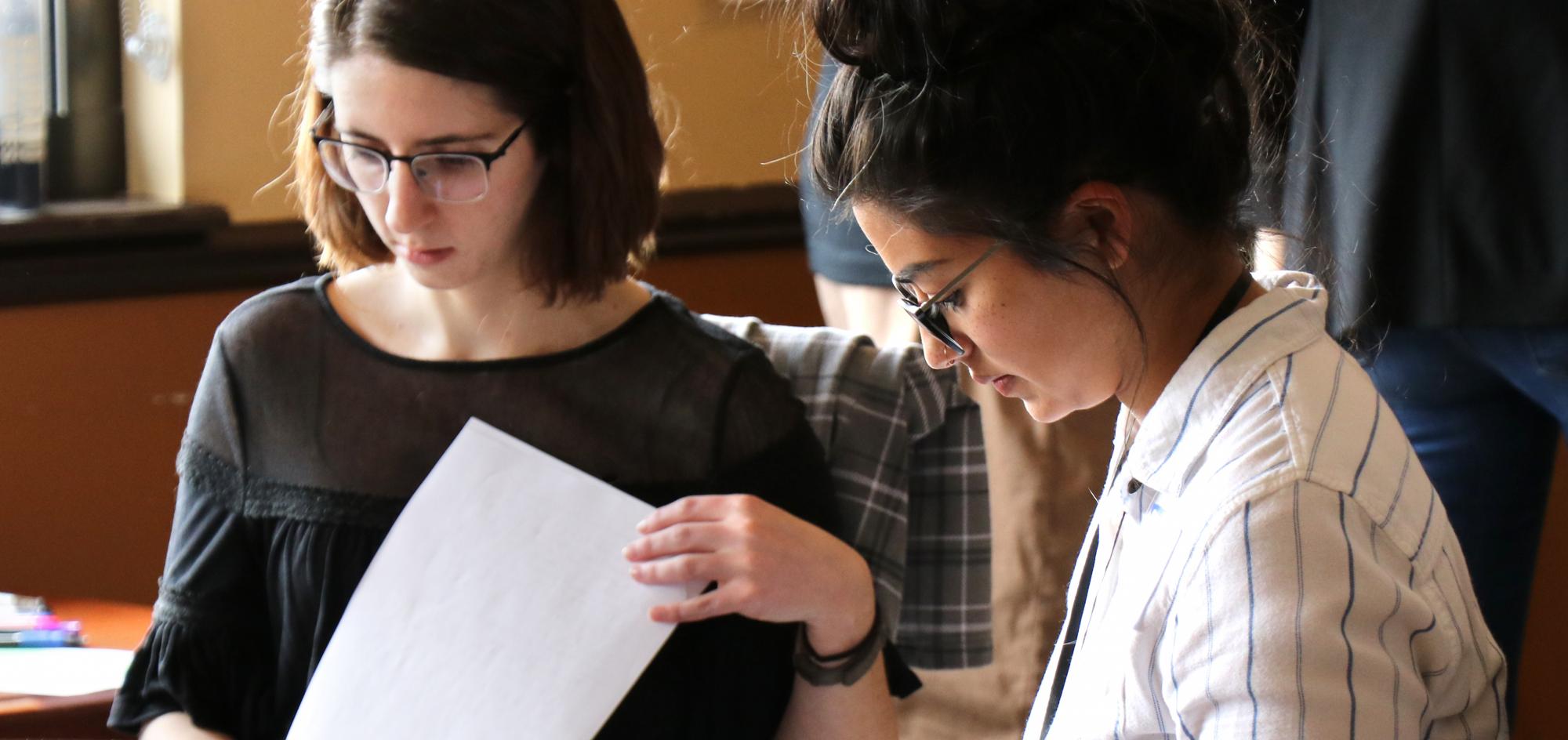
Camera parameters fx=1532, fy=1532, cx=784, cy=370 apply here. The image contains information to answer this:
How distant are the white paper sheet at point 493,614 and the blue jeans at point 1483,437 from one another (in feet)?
2.43

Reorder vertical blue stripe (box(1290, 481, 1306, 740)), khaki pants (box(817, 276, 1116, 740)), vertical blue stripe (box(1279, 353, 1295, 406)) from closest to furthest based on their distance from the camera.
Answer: vertical blue stripe (box(1290, 481, 1306, 740)), vertical blue stripe (box(1279, 353, 1295, 406)), khaki pants (box(817, 276, 1116, 740))

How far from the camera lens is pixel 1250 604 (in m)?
0.74

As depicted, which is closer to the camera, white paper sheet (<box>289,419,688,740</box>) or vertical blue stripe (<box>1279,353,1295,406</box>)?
vertical blue stripe (<box>1279,353,1295,406</box>)

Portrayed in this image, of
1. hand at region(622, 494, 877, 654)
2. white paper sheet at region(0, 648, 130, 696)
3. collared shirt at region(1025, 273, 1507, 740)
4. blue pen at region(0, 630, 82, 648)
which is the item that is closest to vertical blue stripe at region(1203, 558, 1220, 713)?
collared shirt at region(1025, 273, 1507, 740)

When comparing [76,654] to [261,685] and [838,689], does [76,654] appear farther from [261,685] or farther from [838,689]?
[838,689]

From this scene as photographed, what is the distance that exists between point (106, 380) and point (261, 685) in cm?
81

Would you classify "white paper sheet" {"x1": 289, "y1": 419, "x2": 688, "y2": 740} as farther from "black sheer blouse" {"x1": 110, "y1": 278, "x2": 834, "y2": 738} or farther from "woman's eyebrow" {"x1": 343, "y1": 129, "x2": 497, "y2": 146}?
"woman's eyebrow" {"x1": 343, "y1": 129, "x2": 497, "y2": 146}

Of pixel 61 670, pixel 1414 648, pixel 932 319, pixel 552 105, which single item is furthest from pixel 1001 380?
pixel 61 670

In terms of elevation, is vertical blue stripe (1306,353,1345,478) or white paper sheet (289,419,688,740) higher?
vertical blue stripe (1306,353,1345,478)

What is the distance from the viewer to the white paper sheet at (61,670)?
1214 mm

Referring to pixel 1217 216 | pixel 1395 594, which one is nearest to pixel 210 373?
pixel 1217 216

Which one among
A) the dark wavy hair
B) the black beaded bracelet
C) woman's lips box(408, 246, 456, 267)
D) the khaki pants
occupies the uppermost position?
the dark wavy hair

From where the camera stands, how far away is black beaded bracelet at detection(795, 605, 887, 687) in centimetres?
112

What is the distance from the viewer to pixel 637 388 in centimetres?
123
